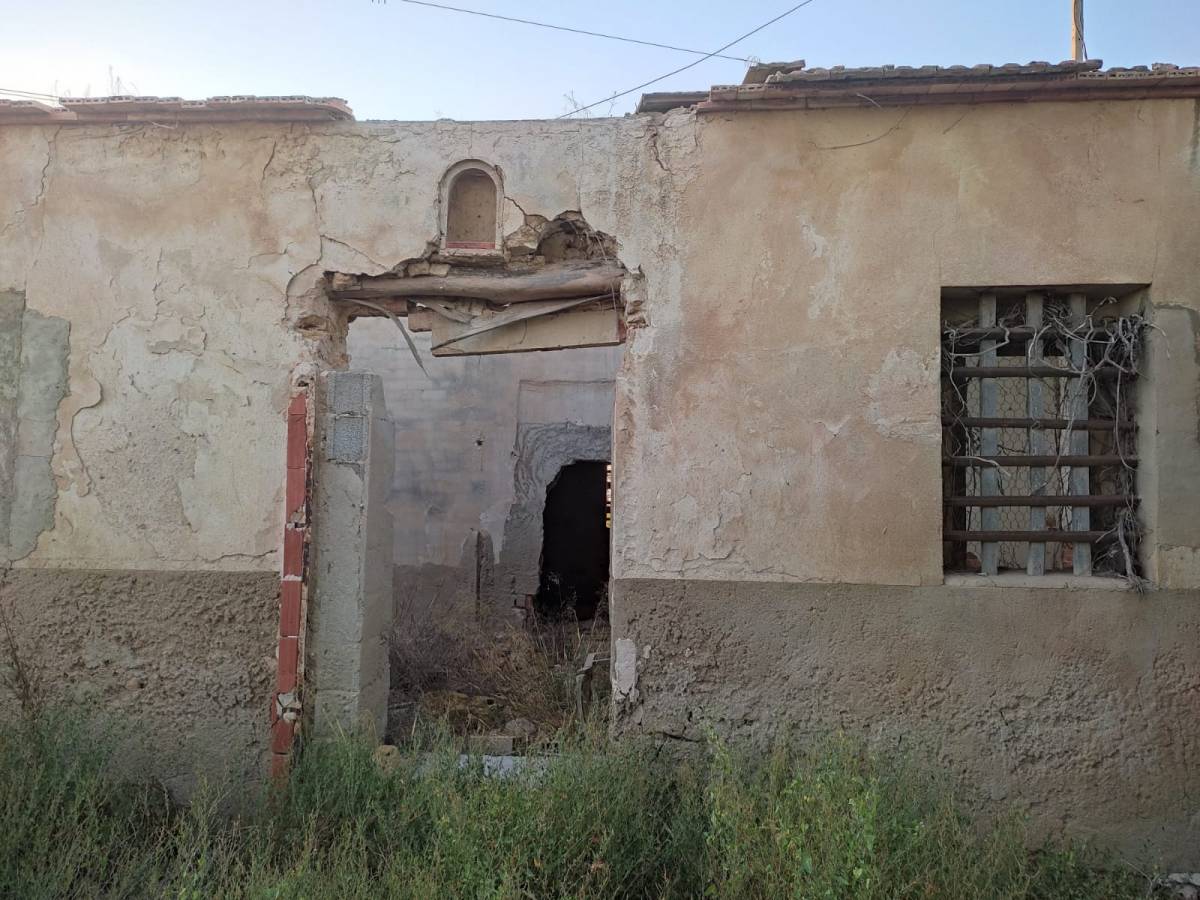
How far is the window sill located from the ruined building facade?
0.07 feet

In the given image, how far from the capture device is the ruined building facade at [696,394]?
4207 millimetres

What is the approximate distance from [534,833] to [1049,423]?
9.98 feet

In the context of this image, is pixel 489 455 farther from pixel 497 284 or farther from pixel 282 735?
pixel 282 735

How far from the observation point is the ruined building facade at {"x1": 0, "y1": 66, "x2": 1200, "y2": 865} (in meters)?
4.21

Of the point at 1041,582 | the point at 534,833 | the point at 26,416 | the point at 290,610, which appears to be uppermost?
the point at 26,416

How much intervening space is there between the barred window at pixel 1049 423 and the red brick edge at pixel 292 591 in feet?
10.3

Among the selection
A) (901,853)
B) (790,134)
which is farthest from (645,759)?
(790,134)

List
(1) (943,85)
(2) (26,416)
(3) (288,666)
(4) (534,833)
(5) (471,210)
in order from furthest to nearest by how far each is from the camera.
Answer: (5) (471,210) < (2) (26,416) < (3) (288,666) < (1) (943,85) < (4) (534,833)

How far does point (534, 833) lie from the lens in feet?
10.9

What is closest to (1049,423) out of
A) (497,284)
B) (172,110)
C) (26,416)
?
(497,284)

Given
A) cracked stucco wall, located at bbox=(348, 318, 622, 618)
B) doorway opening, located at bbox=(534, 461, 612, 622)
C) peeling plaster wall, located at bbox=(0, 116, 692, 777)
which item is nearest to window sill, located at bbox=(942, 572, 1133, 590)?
peeling plaster wall, located at bbox=(0, 116, 692, 777)

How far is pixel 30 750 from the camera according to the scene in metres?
3.91

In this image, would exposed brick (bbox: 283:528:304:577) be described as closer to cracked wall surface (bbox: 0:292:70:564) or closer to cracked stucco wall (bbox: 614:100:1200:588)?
cracked wall surface (bbox: 0:292:70:564)

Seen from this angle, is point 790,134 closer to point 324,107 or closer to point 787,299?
point 787,299
